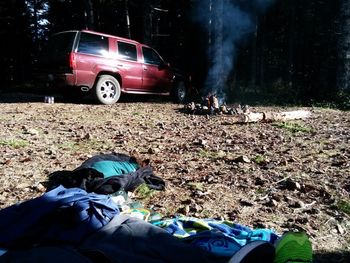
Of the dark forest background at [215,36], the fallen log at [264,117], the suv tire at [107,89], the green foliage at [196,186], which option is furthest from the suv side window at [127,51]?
the green foliage at [196,186]

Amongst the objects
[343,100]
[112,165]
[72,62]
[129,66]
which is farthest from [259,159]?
[343,100]

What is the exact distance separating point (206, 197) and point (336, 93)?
10233mm

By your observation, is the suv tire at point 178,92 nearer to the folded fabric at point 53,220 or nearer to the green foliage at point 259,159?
the green foliage at point 259,159

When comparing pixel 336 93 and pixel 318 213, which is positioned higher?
pixel 336 93

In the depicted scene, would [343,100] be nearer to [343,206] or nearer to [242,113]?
[242,113]

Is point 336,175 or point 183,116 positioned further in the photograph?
point 183,116

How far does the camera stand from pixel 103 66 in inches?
432

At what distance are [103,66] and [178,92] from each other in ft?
11.4

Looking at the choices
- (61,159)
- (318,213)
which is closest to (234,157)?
(318,213)

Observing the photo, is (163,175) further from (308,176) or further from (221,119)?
(221,119)

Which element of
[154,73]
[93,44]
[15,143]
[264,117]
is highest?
[93,44]

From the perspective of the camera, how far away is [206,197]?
165 inches

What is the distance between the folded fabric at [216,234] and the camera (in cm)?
266

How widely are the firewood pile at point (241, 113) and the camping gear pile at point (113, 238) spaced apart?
5.87 metres
